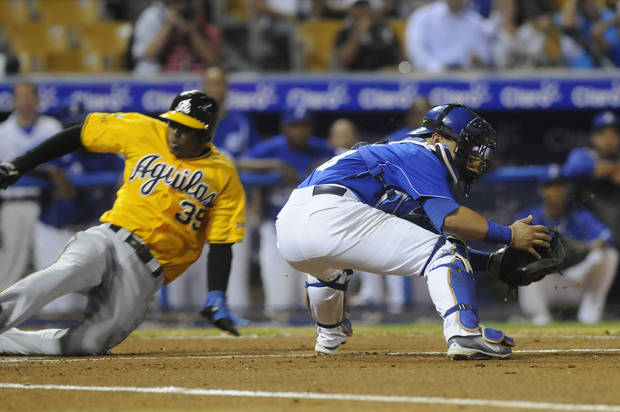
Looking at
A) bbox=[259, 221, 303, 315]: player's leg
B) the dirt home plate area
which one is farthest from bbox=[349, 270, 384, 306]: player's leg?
the dirt home plate area

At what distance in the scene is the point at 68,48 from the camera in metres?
11.4

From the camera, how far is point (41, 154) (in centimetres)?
543

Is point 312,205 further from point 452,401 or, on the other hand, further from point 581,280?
point 581,280

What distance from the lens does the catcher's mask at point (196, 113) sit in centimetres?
549

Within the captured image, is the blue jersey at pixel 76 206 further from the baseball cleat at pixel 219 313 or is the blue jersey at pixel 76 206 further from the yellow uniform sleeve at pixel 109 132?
the baseball cleat at pixel 219 313

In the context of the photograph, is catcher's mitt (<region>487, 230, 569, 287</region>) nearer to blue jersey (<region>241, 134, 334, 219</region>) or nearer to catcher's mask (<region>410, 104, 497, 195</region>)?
catcher's mask (<region>410, 104, 497, 195</region>)

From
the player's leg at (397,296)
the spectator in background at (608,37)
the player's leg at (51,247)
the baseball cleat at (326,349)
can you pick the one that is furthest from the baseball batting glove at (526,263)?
the spectator in background at (608,37)

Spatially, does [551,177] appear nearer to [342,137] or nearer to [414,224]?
[342,137]

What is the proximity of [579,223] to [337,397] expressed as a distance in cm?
589

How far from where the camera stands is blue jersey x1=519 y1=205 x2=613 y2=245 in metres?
8.97

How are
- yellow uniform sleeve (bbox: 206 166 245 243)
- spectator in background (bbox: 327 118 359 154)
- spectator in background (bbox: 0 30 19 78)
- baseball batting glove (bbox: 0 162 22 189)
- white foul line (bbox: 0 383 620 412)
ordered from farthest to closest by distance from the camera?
spectator in background (bbox: 0 30 19 78) < spectator in background (bbox: 327 118 359 154) < yellow uniform sleeve (bbox: 206 166 245 243) < baseball batting glove (bbox: 0 162 22 189) < white foul line (bbox: 0 383 620 412)

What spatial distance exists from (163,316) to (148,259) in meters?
3.53

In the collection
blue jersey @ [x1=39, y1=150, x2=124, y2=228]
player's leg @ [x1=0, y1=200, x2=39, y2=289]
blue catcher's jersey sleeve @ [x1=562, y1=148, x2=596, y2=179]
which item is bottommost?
player's leg @ [x1=0, y1=200, x2=39, y2=289]

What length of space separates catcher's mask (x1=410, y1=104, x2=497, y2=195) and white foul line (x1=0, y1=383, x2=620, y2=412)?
1.68 metres
